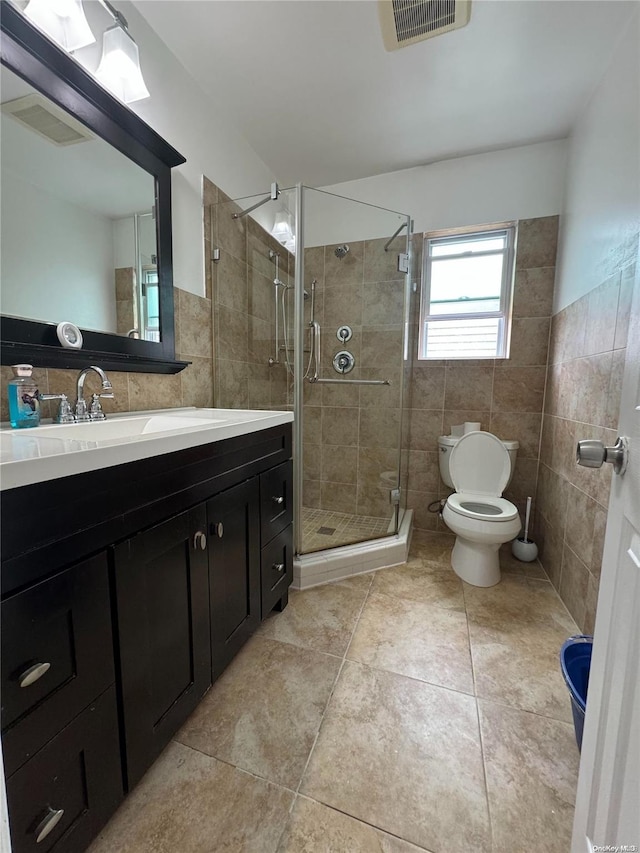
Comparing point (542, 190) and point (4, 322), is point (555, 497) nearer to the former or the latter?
point (542, 190)

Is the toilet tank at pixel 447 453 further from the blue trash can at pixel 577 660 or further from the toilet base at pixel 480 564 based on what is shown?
the blue trash can at pixel 577 660

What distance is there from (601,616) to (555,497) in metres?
1.52

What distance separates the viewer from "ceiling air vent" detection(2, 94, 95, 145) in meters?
1.02

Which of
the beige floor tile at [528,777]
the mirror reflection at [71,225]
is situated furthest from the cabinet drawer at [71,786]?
the mirror reflection at [71,225]

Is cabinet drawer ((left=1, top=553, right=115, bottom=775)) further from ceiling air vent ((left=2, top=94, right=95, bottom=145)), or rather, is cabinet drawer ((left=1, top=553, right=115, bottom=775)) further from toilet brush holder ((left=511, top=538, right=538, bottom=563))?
toilet brush holder ((left=511, top=538, right=538, bottom=563))

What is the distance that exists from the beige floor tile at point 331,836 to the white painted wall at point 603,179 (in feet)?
6.62

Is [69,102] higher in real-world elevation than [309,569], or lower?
higher

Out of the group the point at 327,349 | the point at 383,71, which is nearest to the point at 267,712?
the point at 327,349

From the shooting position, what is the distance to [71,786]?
70 cm

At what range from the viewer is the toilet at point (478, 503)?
182cm

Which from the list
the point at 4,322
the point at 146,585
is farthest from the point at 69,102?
the point at 146,585

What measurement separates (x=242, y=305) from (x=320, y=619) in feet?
5.71

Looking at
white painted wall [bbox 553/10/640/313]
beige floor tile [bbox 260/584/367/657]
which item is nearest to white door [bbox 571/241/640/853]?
beige floor tile [bbox 260/584/367/657]

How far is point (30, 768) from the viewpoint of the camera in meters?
0.62
